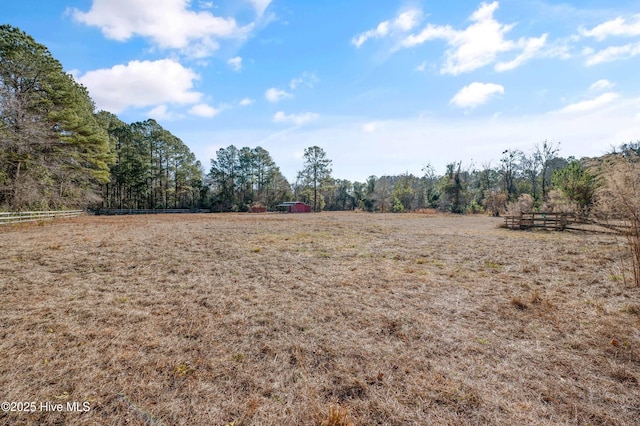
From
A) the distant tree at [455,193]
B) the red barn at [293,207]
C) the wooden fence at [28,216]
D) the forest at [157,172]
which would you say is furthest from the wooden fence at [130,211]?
the distant tree at [455,193]

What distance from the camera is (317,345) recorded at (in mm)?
3703

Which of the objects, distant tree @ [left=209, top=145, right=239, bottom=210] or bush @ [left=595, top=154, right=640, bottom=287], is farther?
distant tree @ [left=209, top=145, right=239, bottom=210]

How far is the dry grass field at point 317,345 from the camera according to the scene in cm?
255

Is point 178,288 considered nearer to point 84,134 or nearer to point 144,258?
point 144,258

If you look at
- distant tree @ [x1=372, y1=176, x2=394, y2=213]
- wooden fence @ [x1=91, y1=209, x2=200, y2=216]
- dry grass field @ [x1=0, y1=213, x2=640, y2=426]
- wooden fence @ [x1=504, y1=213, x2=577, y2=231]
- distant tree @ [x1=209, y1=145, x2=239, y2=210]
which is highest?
distant tree @ [x1=209, y1=145, x2=239, y2=210]

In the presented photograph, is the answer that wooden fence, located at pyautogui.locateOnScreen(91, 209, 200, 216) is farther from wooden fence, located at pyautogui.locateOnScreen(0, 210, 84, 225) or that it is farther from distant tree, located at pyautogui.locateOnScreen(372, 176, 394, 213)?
distant tree, located at pyautogui.locateOnScreen(372, 176, 394, 213)

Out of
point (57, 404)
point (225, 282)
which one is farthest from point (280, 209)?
point (57, 404)

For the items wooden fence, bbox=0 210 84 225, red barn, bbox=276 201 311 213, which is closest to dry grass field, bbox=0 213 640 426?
wooden fence, bbox=0 210 84 225

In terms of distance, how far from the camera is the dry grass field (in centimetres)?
255

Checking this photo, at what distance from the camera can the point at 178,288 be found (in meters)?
5.94

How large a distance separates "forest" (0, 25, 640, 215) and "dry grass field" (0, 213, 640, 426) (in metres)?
4.79

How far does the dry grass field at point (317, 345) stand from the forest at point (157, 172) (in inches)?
188

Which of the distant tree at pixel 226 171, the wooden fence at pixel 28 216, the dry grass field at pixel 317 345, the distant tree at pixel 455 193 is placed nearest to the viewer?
the dry grass field at pixel 317 345

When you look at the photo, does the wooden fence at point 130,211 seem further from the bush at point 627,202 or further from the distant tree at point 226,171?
the bush at point 627,202
